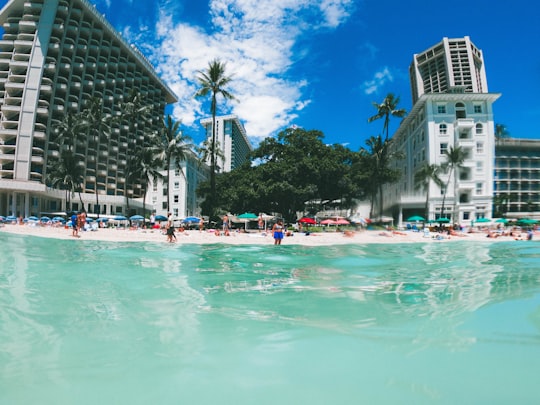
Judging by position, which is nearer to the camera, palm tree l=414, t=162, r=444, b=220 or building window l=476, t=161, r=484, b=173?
palm tree l=414, t=162, r=444, b=220

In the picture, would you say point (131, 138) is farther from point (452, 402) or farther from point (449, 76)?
Result: point (449, 76)

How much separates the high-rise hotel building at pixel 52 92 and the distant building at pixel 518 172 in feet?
294

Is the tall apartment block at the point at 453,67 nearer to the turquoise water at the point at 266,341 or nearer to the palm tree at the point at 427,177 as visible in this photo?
the palm tree at the point at 427,177

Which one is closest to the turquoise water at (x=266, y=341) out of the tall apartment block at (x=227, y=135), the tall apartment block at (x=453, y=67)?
the tall apartment block at (x=453, y=67)

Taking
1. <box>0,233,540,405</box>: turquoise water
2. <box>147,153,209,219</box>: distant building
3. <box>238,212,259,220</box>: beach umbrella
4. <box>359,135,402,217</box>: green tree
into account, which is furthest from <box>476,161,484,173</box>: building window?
<box>147,153,209,219</box>: distant building

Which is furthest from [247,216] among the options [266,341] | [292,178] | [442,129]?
[266,341]

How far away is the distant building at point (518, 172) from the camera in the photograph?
3004 inches

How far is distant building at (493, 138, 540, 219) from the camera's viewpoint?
7631 cm

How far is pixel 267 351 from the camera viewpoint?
4031mm

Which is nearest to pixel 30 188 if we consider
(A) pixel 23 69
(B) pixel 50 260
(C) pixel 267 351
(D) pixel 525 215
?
(A) pixel 23 69

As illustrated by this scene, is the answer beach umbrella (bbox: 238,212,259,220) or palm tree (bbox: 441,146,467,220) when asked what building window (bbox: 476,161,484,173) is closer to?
palm tree (bbox: 441,146,467,220)

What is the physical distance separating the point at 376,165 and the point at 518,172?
59.8 m

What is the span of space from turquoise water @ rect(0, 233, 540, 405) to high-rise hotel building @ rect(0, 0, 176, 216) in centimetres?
4638

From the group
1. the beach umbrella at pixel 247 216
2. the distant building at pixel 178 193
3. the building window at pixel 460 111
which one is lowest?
the beach umbrella at pixel 247 216
